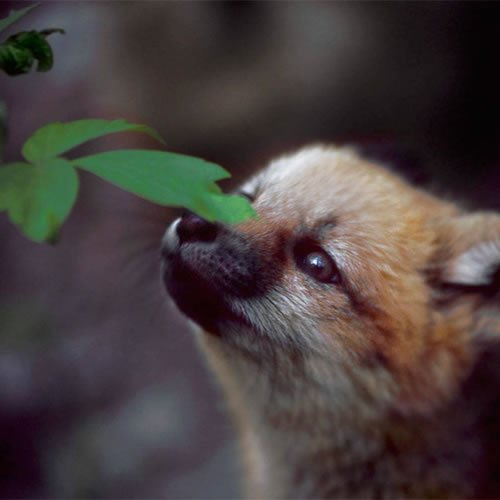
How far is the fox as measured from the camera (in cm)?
238

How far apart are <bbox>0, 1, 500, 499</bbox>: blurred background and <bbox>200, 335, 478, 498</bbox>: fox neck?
1.27 metres

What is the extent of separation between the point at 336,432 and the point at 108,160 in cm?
173

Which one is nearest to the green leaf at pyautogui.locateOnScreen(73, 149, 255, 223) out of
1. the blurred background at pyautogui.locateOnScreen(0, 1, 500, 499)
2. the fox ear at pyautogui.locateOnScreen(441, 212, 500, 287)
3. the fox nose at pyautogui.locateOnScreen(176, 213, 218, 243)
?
the fox nose at pyautogui.locateOnScreen(176, 213, 218, 243)

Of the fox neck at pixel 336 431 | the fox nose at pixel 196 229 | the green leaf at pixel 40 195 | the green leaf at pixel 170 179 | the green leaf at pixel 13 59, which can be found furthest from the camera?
the fox neck at pixel 336 431

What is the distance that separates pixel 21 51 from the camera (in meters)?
1.64

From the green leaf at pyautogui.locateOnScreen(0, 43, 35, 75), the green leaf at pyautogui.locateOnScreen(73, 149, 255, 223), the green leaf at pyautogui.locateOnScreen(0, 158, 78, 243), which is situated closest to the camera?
the green leaf at pyautogui.locateOnScreen(0, 158, 78, 243)

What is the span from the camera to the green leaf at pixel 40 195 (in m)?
1.25

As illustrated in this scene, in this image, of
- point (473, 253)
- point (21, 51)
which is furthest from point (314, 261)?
point (21, 51)

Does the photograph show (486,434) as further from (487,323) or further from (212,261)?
(212,261)

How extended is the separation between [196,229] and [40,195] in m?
1.04

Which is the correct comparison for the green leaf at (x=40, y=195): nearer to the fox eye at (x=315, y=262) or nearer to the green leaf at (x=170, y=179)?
the green leaf at (x=170, y=179)

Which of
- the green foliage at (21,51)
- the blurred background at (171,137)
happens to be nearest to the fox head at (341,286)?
the green foliage at (21,51)

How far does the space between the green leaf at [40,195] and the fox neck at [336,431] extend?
1.28 metres

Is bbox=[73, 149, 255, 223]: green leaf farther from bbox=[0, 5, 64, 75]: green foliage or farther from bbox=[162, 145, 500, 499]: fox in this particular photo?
bbox=[162, 145, 500, 499]: fox
